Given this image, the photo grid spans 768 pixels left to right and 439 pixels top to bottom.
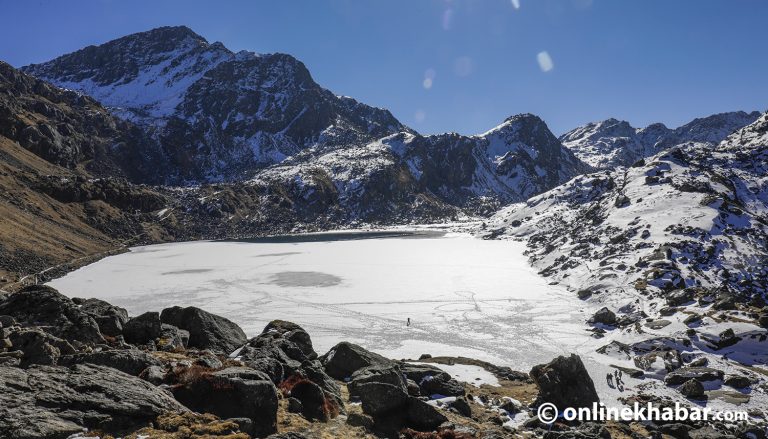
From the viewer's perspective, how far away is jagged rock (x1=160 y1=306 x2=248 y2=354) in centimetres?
2178

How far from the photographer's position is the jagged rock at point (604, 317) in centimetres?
4584

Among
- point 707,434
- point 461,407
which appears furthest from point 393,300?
point 707,434

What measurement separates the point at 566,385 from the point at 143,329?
73.3 ft

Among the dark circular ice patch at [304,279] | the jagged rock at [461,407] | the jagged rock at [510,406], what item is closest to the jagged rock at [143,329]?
the jagged rock at [461,407]

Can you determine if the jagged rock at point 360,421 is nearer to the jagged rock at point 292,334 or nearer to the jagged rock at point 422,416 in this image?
the jagged rock at point 422,416

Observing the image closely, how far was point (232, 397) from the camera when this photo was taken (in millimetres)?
12883

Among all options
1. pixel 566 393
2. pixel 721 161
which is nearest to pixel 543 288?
pixel 566 393

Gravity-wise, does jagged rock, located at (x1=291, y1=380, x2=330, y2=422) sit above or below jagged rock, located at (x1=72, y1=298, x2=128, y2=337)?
below

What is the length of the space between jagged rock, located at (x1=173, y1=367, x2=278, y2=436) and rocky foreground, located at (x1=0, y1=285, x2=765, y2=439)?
1.3 inches

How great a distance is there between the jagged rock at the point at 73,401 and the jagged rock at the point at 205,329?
9.64 metres

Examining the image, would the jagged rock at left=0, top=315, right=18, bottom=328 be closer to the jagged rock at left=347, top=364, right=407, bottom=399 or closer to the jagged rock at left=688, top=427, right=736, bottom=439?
the jagged rock at left=347, top=364, right=407, bottom=399

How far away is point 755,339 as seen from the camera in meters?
34.8

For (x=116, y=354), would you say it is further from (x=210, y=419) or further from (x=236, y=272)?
(x=236, y=272)

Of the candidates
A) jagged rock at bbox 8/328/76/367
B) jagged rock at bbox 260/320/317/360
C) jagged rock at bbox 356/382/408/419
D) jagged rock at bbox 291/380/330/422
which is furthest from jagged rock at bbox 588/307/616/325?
jagged rock at bbox 8/328/76/367
